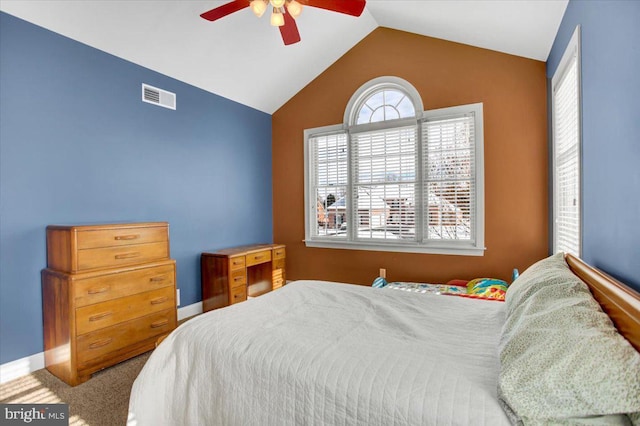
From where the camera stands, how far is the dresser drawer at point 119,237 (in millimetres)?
2473

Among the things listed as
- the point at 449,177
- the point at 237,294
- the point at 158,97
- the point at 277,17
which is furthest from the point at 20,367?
the point at 449,177

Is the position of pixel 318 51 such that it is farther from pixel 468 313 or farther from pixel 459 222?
pixel 468 313

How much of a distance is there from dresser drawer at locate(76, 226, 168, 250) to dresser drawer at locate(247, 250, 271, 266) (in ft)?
3.80

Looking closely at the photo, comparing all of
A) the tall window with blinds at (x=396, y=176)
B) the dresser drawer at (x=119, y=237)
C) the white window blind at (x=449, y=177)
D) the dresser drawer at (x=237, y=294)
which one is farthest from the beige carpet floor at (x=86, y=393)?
the white window blind at (x=449, y=177)

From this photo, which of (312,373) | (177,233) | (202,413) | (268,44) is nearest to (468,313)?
(312,373)

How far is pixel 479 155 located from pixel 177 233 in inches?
136

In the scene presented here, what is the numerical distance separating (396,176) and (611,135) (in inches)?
103

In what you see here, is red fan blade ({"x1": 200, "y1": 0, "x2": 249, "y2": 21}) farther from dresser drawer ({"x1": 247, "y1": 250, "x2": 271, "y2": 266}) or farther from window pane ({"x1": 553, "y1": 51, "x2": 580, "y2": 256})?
dresser drawer ({"x1": 247, "y1": 250, "x2": 271, "y2": 266})

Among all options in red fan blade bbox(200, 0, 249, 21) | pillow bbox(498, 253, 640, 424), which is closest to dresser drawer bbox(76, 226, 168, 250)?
red fan blade bbox(200, 0, 249, 21)

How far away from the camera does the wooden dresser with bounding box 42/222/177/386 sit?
239 centimetres

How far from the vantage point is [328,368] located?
3.83 ft
